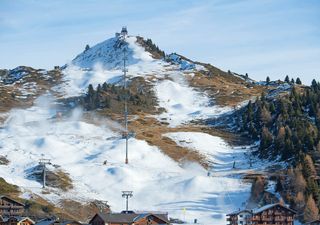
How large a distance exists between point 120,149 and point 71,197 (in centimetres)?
3449

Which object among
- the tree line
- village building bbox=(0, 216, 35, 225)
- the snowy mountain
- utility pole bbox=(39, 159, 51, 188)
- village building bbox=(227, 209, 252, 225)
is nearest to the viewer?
village building bbox=(0, 216, 35, 225)

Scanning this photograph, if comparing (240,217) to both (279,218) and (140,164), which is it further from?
(140,164)

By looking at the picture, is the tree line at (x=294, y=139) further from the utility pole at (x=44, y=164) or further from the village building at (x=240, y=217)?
the utility pole at (x=44, y=164)

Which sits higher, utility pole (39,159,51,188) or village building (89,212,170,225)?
utility pole (39,159,51,188)

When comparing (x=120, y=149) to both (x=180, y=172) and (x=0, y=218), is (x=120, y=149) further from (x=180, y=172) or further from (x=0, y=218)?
(x=0, y=218)

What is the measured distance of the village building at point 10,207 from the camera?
11319 centimetres

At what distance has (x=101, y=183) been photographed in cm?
14275

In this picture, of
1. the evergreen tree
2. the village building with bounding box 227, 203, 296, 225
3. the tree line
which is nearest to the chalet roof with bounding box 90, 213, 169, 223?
the village building with bounding box 227, 203, 296, 225

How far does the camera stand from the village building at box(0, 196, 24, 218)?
4456 inches

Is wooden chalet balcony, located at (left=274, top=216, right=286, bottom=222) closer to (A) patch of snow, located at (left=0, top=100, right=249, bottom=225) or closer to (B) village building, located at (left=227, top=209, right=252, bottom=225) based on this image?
(B) village building, located at (left=227, top=209, right=252, bottom=225)

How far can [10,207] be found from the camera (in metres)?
114

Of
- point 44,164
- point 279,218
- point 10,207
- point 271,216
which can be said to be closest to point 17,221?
point 10,207

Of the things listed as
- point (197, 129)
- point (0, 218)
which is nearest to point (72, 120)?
point (197, 129)

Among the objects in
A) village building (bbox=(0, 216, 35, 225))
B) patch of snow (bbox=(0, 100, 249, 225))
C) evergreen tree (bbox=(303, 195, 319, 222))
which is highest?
patch of snow (bbox=(0, 100, 249, 225))
